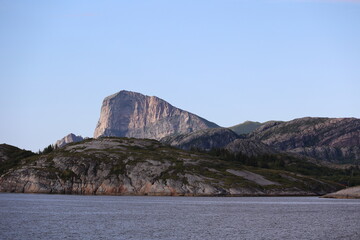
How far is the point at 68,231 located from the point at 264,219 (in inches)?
1987

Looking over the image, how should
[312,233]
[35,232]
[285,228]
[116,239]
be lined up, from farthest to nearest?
[285,228] → [312,233] → [35,232] → [116,239]

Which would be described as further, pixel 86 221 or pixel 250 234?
pixel 86 221

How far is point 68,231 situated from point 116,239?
12802 mm

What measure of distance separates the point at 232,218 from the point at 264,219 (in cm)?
720

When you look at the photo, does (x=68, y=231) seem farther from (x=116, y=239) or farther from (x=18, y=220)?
(x=18, y=220)

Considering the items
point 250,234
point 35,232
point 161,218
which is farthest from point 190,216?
point 35,232

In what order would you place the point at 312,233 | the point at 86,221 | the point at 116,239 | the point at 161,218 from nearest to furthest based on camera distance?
the point at 116,239, the point at 312,233, the point at 86,221, the point at 161,218

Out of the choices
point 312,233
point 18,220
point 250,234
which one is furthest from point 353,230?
point 18,220

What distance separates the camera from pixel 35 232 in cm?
8862

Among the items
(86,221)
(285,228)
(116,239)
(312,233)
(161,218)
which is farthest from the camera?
(161,218)

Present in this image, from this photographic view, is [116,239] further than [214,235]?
No

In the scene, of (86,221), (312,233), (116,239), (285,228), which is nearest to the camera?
(116,239)

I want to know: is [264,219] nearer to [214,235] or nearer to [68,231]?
[214,235]

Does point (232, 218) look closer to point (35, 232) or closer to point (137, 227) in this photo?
point (137, 227)
